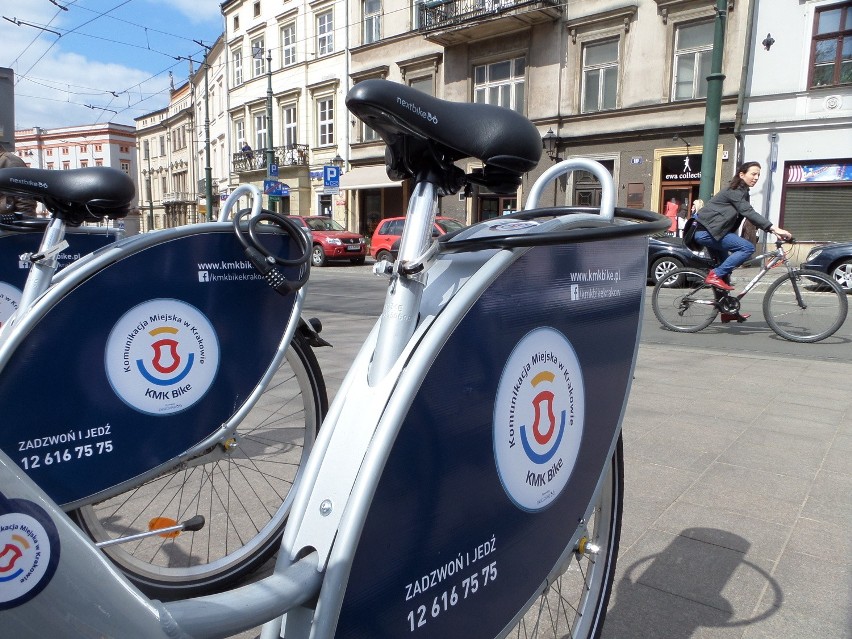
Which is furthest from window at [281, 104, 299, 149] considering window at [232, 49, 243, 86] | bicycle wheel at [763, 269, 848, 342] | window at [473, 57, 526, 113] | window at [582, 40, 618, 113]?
bicycle wheel at [763, 269, 848, 342]

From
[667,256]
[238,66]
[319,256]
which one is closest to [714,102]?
[667,256]

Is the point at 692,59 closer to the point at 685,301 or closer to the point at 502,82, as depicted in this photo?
the point at 502,82

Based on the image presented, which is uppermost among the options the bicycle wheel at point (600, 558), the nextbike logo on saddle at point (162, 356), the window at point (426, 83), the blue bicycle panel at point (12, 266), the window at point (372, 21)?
the window at point (372, 21)

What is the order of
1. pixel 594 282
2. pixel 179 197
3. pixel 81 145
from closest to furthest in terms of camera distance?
pixel 594 282 < pixel 179 197 < pixel 81 145

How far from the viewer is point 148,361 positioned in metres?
2.05

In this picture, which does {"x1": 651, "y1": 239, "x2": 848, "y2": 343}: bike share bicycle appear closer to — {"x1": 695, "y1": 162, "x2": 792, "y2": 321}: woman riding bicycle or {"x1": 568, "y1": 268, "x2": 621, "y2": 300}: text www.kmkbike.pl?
{"x1": 695, "y1": 162, "x2": 792, "y2": 321}: woman riding bicycle

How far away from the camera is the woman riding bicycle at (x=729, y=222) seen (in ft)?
22.3

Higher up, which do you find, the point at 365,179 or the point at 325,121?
the point at 325,121

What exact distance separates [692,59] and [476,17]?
7.41 m

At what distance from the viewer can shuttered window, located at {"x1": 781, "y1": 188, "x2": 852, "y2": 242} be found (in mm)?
16359

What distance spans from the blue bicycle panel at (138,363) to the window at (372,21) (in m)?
26.8

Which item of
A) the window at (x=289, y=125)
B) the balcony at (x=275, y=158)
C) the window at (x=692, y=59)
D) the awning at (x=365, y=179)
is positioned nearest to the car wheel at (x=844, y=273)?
the window at (x=692, y=59)

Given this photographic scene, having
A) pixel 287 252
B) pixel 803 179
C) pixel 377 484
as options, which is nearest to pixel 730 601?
pixel 377 484

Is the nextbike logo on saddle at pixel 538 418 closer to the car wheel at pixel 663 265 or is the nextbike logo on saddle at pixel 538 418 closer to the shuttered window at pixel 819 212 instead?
the car wheel at pixel 663 265
